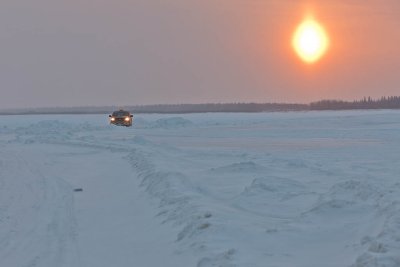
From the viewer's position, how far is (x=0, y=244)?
31.9 ft

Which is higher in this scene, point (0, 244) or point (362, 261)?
point (362, 261)

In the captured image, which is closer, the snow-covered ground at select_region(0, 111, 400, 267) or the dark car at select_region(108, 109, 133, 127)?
the snow-covered ground at select_region(0, 111, 400, 267)

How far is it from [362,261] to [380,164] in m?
13.8

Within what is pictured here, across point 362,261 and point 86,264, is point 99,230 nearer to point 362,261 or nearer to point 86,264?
point 86,264

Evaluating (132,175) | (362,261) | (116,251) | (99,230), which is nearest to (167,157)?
(132,175)

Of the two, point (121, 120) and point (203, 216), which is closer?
point (203, 216)

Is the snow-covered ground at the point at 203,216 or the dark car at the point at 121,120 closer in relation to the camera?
the snow-covered ground at the point at 203,216

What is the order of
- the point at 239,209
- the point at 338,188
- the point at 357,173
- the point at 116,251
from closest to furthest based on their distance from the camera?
the point at 116,251 < the point at 239,209 < the point at 338,188 < the point at 357,173

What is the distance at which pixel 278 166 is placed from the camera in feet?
64.0

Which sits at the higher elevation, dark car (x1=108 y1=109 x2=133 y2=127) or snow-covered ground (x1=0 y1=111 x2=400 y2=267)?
snow-covered ground (x1=0 y1=111 x2=400 y2=267)

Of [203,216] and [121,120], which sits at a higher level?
[203,216]

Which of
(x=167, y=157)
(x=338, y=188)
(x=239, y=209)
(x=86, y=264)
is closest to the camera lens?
(x=86, y=264)

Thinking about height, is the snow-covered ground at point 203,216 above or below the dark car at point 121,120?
above

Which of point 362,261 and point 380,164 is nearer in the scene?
point 362,261
